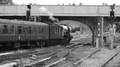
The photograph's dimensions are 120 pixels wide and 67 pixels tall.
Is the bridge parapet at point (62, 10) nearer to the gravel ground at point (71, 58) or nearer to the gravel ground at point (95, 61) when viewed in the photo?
the gravel ground at point (71, 58)

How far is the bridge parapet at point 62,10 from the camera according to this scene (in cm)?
3494

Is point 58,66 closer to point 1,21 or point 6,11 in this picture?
point 1,21

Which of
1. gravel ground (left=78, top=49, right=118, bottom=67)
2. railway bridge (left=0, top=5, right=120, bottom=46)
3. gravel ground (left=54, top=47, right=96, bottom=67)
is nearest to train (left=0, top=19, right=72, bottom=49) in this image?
railway bridge (left=0, top=5, right=120, bottom=46)

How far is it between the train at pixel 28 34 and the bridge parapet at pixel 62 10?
4404 millimetres

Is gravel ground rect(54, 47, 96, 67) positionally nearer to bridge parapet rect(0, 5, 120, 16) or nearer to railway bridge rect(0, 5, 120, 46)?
railway bridge rect(0, 5, 120, 46)

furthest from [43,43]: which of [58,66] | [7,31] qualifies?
[58,66]

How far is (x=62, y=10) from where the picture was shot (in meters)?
35.7

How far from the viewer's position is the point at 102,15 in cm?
3588

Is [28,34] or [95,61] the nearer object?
[95,61]

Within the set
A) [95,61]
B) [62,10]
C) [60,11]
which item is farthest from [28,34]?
[62,10]

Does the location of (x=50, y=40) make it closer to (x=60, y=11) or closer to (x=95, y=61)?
(x=60, y=11)

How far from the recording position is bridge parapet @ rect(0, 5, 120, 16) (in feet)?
115

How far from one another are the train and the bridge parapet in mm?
4404

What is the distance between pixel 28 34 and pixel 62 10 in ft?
44.0
